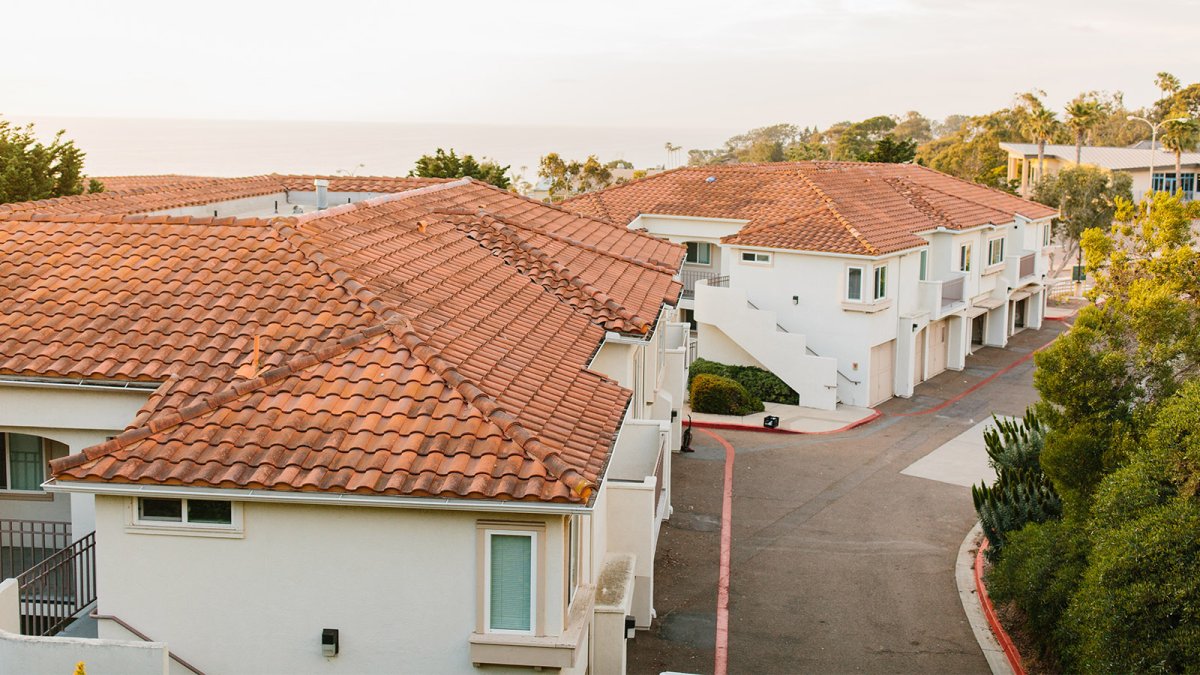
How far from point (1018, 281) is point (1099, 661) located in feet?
127

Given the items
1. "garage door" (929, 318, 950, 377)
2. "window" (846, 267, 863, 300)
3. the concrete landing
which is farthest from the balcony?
the concrete landing

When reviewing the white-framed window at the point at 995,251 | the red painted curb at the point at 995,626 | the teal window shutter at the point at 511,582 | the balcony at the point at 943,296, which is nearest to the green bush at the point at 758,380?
the balcony at the point at 943,296

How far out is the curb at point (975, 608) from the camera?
18828 mm

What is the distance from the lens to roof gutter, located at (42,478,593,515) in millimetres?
11961

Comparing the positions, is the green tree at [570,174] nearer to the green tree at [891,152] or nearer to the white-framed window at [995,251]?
the green tree at [891,152]

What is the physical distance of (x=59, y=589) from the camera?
14.8m

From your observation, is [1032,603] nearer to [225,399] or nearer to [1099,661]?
[1099,661]

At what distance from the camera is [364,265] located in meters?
17.5

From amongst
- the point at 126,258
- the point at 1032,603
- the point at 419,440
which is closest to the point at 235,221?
the point at 126,258

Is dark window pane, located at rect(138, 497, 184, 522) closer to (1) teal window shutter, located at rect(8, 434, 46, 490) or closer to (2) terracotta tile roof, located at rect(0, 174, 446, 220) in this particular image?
(1) teal window shutter, located at rect(8, 434, 46, 490)

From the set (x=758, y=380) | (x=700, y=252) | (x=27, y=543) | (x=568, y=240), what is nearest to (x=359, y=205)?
(x=568, y=240)

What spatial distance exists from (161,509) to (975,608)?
1409 centimetres

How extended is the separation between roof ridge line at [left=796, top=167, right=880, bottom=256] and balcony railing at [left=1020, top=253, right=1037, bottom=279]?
11337 millimetres

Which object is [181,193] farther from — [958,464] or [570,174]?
[570,174]
